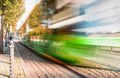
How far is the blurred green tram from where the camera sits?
340 inches

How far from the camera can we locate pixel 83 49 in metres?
10.3

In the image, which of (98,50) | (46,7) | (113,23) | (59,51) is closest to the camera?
(113,23)

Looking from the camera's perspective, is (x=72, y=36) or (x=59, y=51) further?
(x=59, y=51)

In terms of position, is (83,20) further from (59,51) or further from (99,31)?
(59,51)

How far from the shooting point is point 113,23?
7766 mm

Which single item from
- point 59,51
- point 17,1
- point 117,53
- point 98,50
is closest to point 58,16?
point 59,51

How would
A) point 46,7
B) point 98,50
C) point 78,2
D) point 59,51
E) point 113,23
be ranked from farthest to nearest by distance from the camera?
point 46,7, point 59,51, point 78,2, point 98,50, point 113,23

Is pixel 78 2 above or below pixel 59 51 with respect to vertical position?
above

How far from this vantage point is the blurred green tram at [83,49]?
A: 8625 mm

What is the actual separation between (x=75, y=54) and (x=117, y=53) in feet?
8.26

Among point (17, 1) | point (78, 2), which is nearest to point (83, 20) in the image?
point (78, 2)

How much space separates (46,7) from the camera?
14.8 meters

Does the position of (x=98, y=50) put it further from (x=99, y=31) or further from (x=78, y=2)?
(x=78, y=2)

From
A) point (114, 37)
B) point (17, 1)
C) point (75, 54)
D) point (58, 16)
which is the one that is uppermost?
point (17, 1)
